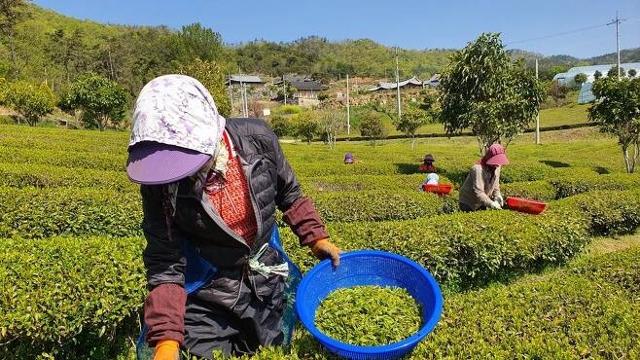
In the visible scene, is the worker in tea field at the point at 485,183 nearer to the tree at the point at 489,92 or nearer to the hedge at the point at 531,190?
the hedge at the point at 531,190

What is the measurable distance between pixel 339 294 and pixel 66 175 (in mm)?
9317

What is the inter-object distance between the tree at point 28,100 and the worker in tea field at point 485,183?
31.7 m

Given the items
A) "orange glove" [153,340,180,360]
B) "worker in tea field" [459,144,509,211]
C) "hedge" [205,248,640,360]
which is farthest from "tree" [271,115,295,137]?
"orange glove" [153,340,180,360]

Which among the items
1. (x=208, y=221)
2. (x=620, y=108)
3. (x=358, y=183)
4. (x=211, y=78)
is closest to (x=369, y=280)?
(x=208, y=221)

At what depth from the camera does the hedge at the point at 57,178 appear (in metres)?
9.73

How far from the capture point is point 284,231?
555 cm

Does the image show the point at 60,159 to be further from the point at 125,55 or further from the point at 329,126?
the point at 125,55

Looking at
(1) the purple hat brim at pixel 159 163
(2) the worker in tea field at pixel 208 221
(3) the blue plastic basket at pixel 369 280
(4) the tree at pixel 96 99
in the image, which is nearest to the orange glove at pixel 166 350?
(2) the worker in tea field at pixel 208 221

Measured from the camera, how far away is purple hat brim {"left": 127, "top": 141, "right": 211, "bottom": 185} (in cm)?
167

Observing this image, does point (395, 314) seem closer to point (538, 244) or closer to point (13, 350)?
point (13, 350)

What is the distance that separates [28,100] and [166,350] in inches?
1366

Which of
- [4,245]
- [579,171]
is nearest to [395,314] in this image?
[4,245]

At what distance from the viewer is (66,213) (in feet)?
24.5

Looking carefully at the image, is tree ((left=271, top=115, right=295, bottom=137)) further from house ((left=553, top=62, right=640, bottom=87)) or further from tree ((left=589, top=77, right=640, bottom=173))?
house ((left=553, top=62, right=640, bottom=87))
